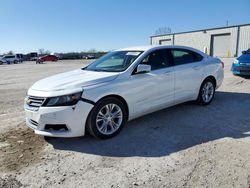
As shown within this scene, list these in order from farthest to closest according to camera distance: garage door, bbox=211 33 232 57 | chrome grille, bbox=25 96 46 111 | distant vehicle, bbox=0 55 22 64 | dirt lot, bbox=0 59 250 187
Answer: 1. distant vehicle, bbox=0 55 22 64
2. garage door, bbox=211 33 232 57
3. chrome grille, bbox=25 96 46 111
4. dirt lot, bbox=0 59 250 187

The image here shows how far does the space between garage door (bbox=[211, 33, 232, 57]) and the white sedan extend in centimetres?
3454

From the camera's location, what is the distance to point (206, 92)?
20.7 feet

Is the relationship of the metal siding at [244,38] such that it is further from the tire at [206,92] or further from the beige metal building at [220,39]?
the tire at [206,92]

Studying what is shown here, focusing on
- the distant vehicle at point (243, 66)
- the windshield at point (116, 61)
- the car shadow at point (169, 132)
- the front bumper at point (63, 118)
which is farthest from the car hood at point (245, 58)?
the front bumper at point (63, 118)

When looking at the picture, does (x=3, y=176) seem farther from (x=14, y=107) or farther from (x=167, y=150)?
(x=14, y=107)

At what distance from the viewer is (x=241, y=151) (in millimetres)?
3727

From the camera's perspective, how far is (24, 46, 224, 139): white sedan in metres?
3.97

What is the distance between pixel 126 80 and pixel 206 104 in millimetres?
2772

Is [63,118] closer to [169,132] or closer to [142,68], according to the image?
[142,68]

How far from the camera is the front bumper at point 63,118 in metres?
3.91

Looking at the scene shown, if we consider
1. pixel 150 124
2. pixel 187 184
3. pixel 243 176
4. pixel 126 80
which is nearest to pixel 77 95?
pixel 126 80

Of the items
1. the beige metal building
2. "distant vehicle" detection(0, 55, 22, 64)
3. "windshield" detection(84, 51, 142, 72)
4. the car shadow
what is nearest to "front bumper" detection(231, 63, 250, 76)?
the car shadow

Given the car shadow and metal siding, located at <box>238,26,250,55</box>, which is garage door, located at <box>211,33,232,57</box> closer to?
metal siding, located at <box>238,26,250,55</box>

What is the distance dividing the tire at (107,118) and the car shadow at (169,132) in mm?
145
